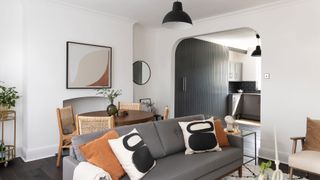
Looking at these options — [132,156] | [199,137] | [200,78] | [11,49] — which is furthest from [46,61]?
[200,78]

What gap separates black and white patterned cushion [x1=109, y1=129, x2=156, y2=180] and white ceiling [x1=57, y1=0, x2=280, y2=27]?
261 centimetres

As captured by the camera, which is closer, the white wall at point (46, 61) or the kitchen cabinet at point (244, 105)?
the white wall at point (46, 61)

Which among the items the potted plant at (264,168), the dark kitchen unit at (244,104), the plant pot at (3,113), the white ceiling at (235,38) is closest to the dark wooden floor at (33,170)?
the plant pot at (3,113)

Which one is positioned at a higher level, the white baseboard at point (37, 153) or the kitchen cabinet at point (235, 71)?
the kitchen cabinet at point (235, 71)

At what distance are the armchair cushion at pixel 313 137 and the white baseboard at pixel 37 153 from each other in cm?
392

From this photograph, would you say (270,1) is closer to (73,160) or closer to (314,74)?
(314,74)

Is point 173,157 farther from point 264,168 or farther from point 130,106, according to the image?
point 130,106

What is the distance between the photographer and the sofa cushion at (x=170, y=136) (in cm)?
267

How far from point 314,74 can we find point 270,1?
4.54 ft

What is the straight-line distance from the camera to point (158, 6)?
402 centimetres

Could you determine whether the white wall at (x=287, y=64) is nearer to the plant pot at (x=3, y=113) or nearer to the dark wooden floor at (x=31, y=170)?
the dark wooden floor at (x=31, y=170)

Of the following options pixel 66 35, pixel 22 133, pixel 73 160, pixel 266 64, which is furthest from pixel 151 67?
pixel 73 160

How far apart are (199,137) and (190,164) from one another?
1.53ft

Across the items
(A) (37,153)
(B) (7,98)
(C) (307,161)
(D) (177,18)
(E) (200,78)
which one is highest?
(D) (177,18)
